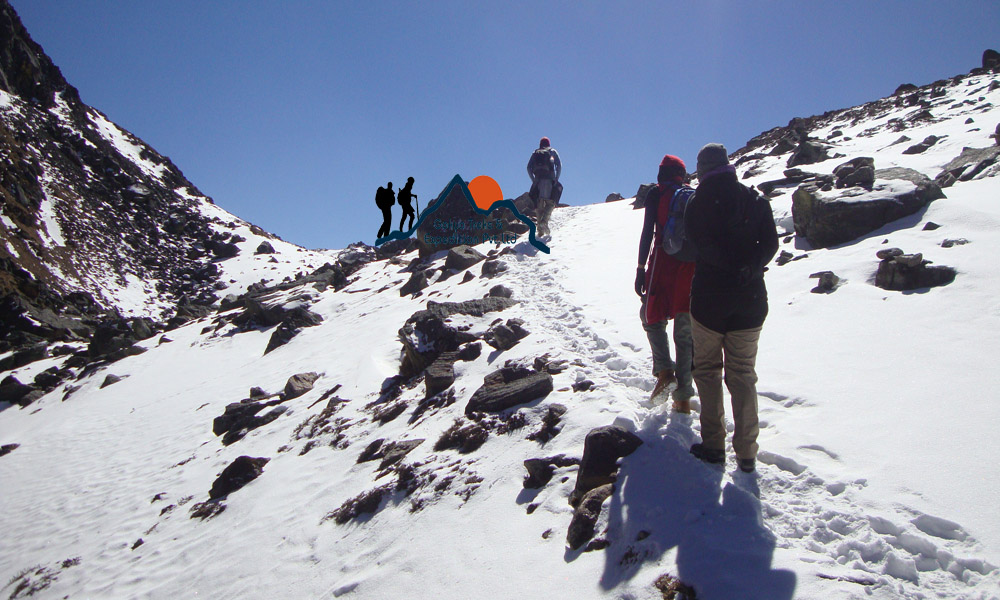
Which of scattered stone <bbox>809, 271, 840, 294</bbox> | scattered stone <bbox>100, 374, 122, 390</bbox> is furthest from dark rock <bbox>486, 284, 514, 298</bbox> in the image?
scattered stone <bbox>100, 374, 122, 390</bbox>

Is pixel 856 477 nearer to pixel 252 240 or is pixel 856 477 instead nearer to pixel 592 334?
pixel 592 334

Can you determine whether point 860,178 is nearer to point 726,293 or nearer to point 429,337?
point 726,293

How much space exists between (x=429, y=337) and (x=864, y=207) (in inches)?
353

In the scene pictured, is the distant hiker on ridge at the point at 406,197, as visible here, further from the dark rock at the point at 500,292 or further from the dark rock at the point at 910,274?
the dark rock at the point at 910,274

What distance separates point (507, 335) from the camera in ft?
27.7

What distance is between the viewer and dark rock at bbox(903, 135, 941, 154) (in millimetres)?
14977

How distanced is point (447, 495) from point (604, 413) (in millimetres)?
1879

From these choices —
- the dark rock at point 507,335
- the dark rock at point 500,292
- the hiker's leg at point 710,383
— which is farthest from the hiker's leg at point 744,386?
the dark rock at point 500,292

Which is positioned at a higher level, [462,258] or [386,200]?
[386,200]

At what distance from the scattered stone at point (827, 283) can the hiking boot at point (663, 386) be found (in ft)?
14.3

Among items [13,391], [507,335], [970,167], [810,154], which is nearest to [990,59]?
[810,154]

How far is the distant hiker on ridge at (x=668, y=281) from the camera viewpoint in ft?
15.9

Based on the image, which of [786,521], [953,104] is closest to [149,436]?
[786,521]

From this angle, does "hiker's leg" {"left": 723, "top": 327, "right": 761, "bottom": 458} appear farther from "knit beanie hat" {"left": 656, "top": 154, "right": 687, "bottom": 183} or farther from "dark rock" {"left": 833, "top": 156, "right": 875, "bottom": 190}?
"dark rock" {"left": 833, "top": 156, "right": 875, "bottom": 190}
